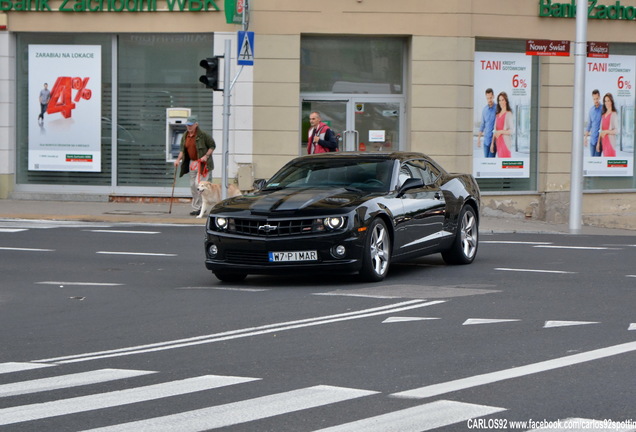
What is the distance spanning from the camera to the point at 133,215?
22.3 metres

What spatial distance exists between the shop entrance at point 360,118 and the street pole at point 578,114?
5.27 metres

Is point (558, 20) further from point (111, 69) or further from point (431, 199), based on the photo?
point (431, 199)

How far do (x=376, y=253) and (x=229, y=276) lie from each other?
1734 mm

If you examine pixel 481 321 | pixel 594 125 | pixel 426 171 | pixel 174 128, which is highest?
pixel 594 125

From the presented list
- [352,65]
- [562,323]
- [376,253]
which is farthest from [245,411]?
[352,65]

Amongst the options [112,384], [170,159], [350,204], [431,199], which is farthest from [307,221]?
[170,159]

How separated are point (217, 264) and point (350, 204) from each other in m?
1.61

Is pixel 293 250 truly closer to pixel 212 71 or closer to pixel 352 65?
pixel 212 71

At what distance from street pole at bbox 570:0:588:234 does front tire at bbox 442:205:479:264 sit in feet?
21.7

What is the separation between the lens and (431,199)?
14055mm

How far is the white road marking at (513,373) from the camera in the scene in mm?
6961

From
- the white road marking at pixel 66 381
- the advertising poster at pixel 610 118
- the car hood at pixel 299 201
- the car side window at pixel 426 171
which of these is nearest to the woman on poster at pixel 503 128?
the advertising poster at pixel 610 118

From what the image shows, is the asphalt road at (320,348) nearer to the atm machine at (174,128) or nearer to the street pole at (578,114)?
the street pole at (578,114)

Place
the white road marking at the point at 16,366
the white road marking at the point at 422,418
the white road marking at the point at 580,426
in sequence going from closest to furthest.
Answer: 1. the white road marking at the point at 580,426
2. the white road marking at the point at 422,418
3. the white road marking at the point at 16,366
